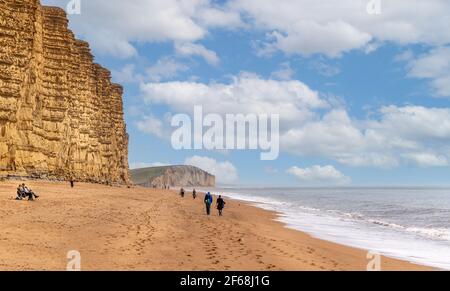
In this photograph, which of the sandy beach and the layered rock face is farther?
the layered rock face

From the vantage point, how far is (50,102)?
5506 centimetres

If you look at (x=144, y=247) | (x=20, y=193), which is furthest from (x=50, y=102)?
(x=144, y=247)

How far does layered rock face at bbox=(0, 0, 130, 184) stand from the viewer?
41719 millimetres

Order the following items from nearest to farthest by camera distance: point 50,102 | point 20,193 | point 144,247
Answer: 1. point 144,247
2. point 20,193
3. point 50,102

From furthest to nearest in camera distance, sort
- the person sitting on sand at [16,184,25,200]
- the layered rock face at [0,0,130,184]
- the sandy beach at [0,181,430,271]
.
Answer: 1. the layered rock face at [0,0,130,184]
2. the person sitting on sand at [16,184,25,200]
3. the sandy beach at [0,181,430,271]

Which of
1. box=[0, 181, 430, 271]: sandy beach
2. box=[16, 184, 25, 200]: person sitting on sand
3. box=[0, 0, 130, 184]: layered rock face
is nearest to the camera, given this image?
box=[0, 181, 430, 271]: sandy beach

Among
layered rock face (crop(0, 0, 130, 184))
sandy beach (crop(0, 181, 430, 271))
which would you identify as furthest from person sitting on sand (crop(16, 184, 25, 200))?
layered rock face (crop(0, 0, 130, 184))

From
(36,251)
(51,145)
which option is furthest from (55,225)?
(51,145)

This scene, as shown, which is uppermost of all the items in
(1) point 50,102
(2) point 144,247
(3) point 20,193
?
(1) point 50,102

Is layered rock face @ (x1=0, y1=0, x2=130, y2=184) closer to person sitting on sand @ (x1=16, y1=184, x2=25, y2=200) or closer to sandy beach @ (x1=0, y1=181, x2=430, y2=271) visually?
person sitting on sand @ (x1=16, y1=184, x2=25, y2=200)

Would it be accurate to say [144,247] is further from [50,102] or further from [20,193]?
[50,102]

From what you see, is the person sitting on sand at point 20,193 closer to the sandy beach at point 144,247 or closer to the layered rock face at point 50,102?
the sandy beach at point 144,247
